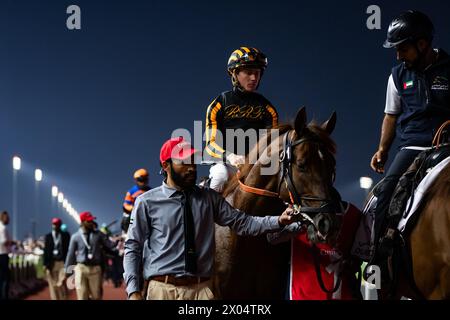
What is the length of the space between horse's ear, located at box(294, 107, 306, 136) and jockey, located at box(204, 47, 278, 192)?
121cm

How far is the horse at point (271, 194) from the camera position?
20.8 feet

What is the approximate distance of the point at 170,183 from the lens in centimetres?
614

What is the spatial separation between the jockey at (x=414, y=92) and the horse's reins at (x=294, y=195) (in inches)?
23.9

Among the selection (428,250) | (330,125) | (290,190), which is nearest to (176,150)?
(290,190)

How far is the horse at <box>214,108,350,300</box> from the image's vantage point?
20.8ft

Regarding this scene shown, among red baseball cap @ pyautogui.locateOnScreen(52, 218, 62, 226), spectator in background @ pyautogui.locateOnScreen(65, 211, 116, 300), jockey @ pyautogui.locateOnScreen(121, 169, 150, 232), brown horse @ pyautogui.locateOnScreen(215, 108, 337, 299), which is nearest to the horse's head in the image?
brown horse @ pyautogui.locateOnScreen(215, 108, 337, 299)

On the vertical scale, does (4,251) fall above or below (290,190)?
below

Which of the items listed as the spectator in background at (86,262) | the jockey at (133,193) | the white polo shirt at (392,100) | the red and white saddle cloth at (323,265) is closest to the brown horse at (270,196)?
the red and white saddle cloth at (323,265)

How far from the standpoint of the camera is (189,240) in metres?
5.93

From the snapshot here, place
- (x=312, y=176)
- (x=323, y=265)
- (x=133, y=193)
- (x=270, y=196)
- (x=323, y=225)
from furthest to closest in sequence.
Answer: (x=133, y=193)
(x=323, y=265)
(x=270, y=196)
(x=312, y=176)
(x=323, y=225)

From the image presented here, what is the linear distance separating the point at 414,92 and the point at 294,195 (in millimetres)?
1768

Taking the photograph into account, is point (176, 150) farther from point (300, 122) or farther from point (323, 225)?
point (323, 225)
